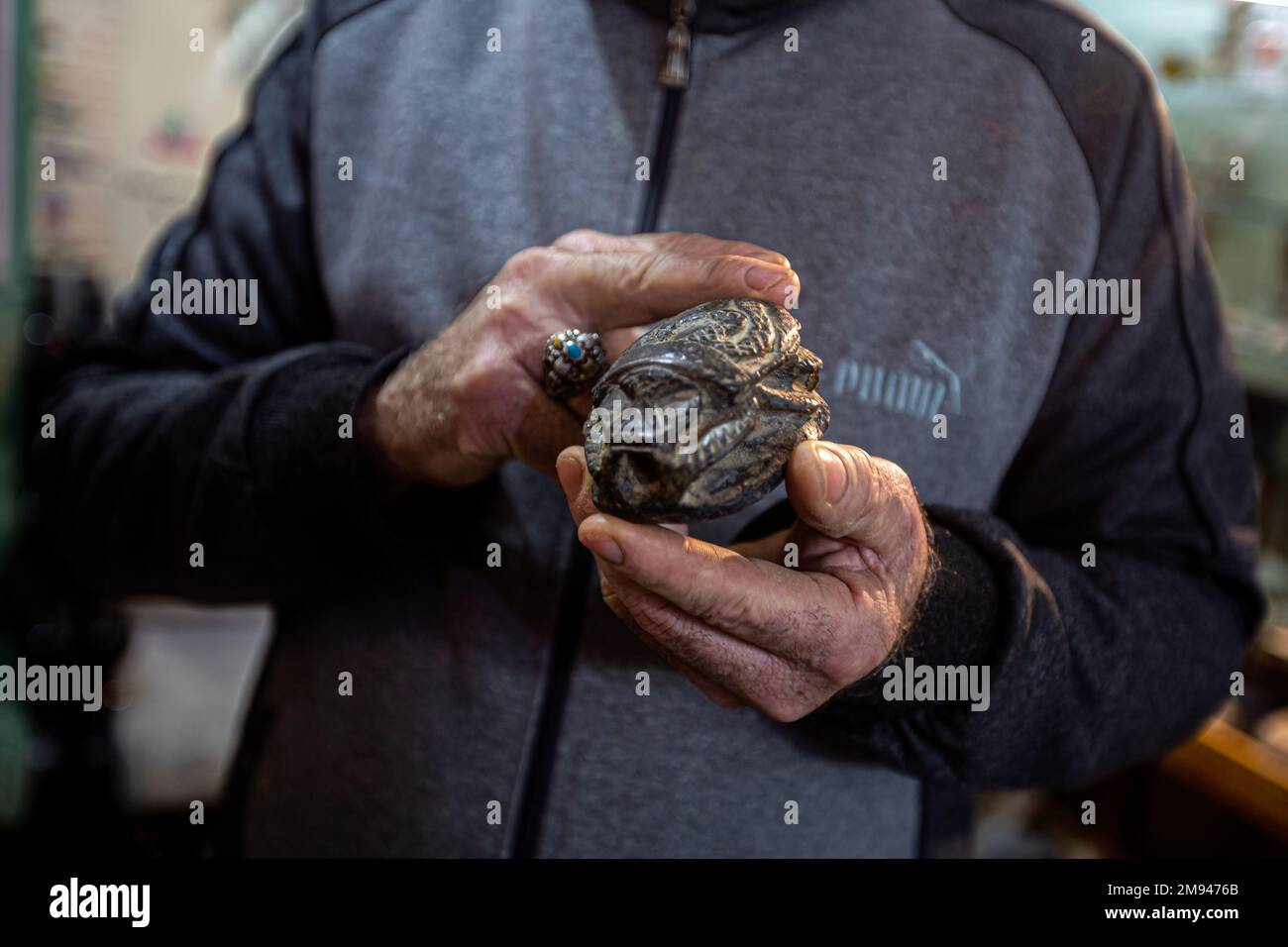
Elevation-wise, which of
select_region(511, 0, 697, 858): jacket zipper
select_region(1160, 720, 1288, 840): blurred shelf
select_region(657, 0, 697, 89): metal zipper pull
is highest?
select_region(657, 0, 697, 89): metal zipper pull

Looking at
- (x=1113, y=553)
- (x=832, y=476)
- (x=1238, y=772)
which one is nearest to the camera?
(x=832, y=476)

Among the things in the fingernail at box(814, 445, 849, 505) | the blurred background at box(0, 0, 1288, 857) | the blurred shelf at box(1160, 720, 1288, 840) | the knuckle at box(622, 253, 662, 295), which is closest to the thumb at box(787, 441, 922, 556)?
the fingernail at box(814, 445, 849, 505)

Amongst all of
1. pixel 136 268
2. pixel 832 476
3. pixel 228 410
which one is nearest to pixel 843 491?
pixel 832 476

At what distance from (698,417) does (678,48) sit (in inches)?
10.4

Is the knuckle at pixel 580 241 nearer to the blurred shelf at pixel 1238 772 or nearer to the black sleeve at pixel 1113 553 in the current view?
the black sleeve at pixel 1113 553

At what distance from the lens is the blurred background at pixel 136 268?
0.69m

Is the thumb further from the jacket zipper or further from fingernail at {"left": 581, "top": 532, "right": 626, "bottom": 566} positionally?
the jacket zipper

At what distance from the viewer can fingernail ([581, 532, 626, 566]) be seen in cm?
38

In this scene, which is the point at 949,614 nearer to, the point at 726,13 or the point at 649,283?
the point at 649,283

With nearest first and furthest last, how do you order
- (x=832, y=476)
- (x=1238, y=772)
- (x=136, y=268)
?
(x=832, y=476)
(x=1238, y=772)
(x=136, y=268)

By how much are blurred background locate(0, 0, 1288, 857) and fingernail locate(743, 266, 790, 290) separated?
1.08 ft

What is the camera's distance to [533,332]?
1.51ft
